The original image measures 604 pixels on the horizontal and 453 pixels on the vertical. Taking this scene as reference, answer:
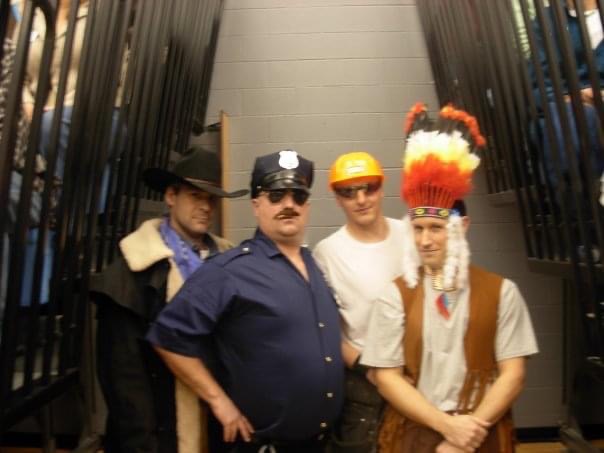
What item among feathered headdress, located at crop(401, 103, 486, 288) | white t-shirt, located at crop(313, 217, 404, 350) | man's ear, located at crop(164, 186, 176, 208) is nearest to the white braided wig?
feathered headdress, located at crop(401, 103, 486, 288)

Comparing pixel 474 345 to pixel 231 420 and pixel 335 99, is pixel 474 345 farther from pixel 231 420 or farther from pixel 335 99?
pixel 335 99

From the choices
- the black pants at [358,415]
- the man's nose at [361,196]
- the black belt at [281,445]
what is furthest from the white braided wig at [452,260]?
the black belt at [281,445]

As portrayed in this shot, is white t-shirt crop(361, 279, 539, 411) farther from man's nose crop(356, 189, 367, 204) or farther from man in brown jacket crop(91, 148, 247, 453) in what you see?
man in brown jacket crop(91, 148, 247, 453)

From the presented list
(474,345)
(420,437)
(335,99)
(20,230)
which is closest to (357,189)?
(474,345)

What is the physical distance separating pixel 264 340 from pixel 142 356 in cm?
42

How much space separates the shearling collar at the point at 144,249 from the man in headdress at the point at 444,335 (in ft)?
2.30

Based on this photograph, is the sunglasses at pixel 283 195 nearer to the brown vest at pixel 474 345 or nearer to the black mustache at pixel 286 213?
the black mustache at pixel 286 213

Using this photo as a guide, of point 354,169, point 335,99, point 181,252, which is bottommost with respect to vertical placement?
point 181,252

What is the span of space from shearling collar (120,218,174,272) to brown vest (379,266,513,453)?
757 mm

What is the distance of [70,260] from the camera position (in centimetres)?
183

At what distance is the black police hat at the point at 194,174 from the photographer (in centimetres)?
217

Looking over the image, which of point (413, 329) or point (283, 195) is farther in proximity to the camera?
Result: point (283, 195)

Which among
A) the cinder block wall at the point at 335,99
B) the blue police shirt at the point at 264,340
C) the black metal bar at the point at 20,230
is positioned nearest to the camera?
the black metal bar at the point at 20,230

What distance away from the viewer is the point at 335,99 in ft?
11.5
